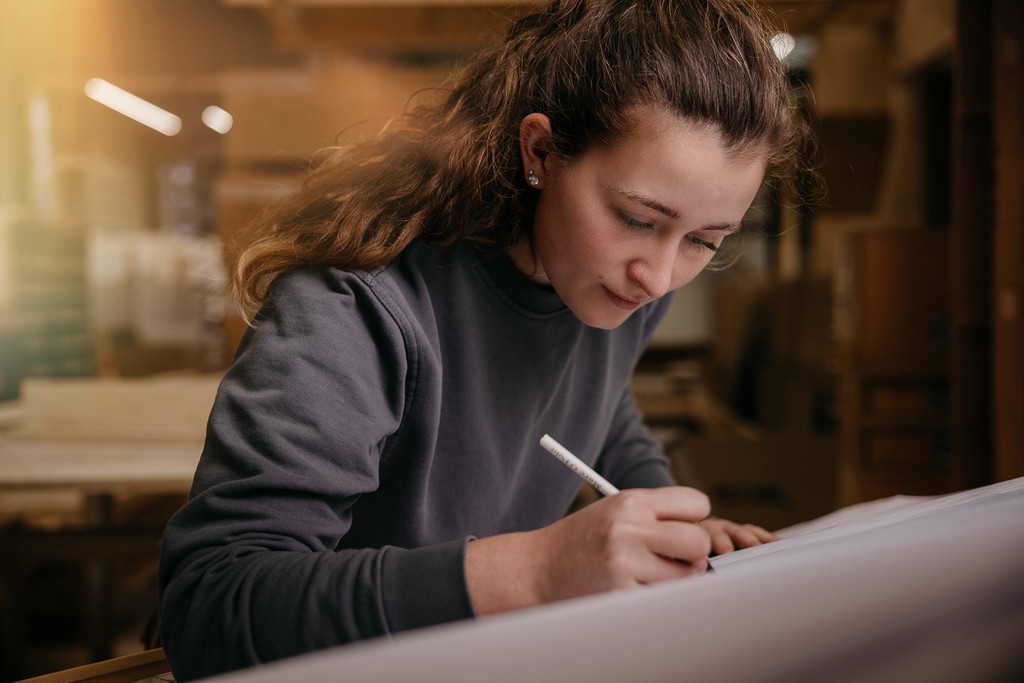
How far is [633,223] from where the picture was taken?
26.6 inches

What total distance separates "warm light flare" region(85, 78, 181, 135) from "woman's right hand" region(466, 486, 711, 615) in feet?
18.9

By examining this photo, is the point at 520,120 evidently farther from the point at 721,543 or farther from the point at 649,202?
the point at 721,543

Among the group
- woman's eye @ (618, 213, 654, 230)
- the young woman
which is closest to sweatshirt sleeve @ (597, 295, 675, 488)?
the young woman

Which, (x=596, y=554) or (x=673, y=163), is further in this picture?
(x=673, y=163)

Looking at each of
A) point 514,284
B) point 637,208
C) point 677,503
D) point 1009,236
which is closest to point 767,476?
point 1009,236

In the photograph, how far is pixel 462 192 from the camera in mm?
751

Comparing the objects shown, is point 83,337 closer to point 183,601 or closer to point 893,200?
point 183,601

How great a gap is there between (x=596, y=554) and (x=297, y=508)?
0.21 m

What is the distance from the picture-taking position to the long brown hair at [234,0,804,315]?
2.23 ft

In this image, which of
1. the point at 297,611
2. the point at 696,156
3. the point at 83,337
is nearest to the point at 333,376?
the point at 297,611

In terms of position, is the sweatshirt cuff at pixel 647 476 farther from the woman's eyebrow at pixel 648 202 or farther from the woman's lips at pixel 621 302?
the woman's eyebrow at pixel 648 202

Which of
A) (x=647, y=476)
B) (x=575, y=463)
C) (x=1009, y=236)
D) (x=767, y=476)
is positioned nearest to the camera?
(x=575, y=463)

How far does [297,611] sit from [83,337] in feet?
8.13

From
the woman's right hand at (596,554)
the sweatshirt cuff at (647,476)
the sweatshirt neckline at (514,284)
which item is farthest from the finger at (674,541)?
the sweatshirt cuff at (647,476)
